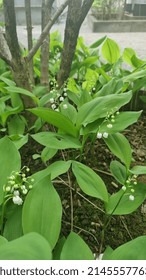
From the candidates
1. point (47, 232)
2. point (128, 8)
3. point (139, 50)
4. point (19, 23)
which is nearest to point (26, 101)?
point (47, 232)

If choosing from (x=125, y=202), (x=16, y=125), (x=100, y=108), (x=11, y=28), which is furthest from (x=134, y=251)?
(x=11, y=28)

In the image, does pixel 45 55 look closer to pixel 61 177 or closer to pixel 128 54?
pixel 128 54

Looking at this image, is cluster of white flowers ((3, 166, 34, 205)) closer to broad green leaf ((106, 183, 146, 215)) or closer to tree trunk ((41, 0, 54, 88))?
broad green leaf ((106, 183, 146, 215))

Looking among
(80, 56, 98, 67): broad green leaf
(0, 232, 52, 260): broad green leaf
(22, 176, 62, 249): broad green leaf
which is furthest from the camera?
(80, 56, 98, 67): broad green leaf

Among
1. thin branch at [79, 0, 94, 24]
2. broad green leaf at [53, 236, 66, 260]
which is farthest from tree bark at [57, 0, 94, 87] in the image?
broad green leaf at [53, 236, 66, 260]

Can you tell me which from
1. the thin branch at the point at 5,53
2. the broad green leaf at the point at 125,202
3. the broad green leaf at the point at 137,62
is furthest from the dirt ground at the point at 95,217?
the broad green leaf at the point at 137,62

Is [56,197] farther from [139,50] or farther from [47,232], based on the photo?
[139,50]

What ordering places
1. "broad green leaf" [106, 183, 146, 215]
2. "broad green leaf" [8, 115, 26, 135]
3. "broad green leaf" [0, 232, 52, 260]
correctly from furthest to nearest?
1. "broad green leaf" [8, 115, 26, 135]
2. "broad green leaf" [106, 183, 146, 215]
3. "broad green leaf" [0, 232, 52, 260]
